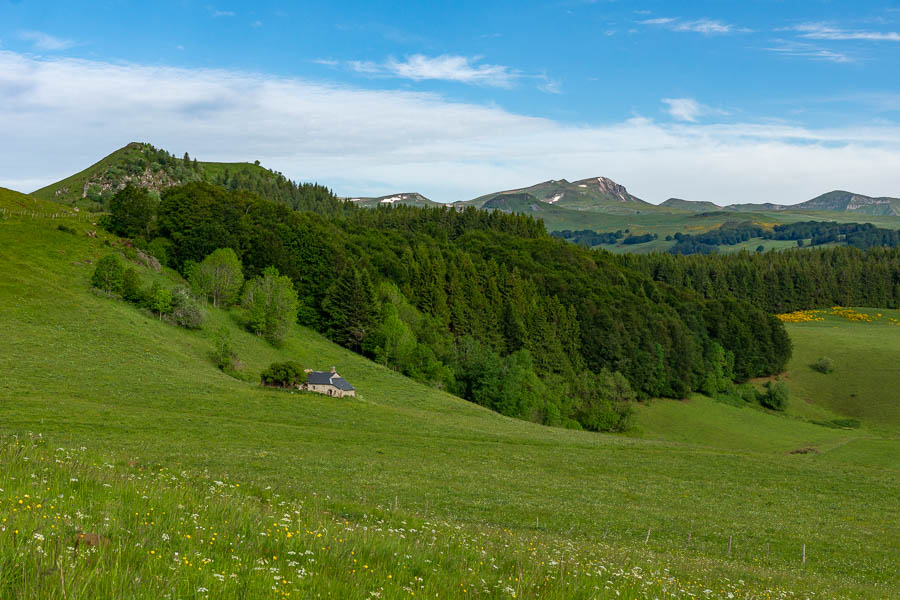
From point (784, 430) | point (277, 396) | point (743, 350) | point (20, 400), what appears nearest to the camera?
point (20, 400)

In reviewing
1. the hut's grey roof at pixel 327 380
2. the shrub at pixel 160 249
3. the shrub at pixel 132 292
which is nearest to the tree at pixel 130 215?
the shrub at pixel 160 249

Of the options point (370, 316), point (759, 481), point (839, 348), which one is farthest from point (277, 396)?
point (839, 348)

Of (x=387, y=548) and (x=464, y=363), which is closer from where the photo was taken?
(x=387, y=548)

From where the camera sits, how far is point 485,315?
13912cm

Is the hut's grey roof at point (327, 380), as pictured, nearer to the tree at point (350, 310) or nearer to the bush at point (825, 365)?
the tree at point (350, 310)

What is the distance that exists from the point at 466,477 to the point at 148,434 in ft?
70.0

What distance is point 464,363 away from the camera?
385ft

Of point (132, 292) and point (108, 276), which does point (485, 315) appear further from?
point (108, 276)

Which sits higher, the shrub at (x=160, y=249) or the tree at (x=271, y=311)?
the shrub at (x=160, y=249)

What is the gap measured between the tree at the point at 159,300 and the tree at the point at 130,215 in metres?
42.5

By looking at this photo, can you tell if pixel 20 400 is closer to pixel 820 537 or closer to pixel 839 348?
pixel 820 537

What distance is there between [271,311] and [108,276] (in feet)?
76.5

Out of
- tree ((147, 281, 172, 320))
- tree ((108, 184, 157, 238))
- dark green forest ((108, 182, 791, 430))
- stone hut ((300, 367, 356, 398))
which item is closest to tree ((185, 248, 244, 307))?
dark green forest ((108, 182, 791, 430))

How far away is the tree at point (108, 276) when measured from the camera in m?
85.9
